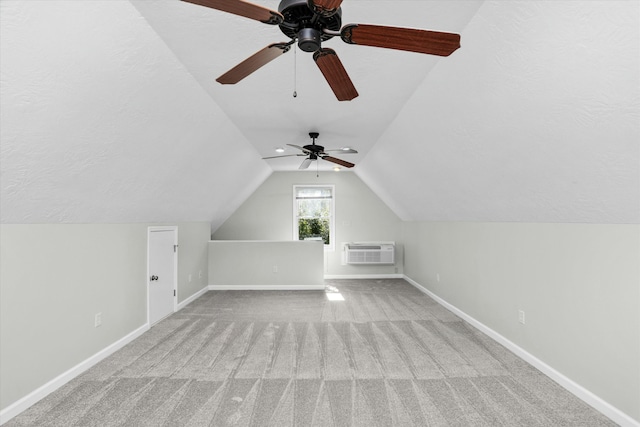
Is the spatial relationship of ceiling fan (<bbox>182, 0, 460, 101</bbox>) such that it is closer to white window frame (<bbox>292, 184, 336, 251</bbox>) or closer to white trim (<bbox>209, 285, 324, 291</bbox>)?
white trim (<bbox>209, 285, 324, 291</bbox>)

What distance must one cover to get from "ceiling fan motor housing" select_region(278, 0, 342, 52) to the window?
20.3ft

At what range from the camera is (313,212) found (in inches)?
303

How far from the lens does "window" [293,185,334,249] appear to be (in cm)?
763

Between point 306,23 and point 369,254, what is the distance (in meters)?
6.22

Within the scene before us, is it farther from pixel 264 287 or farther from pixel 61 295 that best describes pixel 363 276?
pixel 61 295

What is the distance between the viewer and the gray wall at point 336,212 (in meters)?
7.59

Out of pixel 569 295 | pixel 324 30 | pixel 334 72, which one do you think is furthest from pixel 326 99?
pixel 569 295

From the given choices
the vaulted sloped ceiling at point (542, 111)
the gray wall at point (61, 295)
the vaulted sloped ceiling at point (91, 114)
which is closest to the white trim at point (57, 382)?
the gray wall at point (61, 295)

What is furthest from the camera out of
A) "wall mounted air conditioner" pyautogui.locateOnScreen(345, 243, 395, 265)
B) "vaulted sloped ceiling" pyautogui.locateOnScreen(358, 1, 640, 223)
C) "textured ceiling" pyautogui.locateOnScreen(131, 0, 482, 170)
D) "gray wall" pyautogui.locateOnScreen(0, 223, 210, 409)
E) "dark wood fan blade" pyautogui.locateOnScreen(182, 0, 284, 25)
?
"wall mounted air conditioner" pyautogui.locateOnScreen(345, 243, 395, 265)

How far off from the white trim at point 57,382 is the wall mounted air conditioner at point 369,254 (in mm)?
4654

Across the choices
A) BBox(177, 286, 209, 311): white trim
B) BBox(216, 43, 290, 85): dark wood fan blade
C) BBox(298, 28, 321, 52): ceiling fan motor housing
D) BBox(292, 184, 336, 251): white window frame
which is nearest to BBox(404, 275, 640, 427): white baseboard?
BBox(298, 28, 321, 52): ceiling fan motor housing

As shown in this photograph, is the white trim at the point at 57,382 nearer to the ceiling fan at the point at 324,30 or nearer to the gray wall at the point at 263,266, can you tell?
the gray wall at the point at 263,266

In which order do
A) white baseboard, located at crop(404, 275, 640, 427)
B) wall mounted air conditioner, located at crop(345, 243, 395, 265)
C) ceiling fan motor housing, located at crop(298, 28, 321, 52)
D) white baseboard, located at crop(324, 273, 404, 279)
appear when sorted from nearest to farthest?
ceiling fan motor housing, located at crop(298, 28, 321, 52)
white baseboard, located at crop(404, 275, 640, 427)
wall mounted air conditioner, located at crop(345, 243, 395, 265)
white baseboard, located at crop(324, 273, 404, 279)

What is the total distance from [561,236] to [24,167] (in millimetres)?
4011
